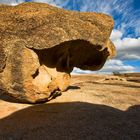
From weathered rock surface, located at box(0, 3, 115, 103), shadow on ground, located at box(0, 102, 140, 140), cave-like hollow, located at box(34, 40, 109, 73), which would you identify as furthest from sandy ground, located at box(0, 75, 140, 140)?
cave-like hollow, located at box(34, 40, 109, 73)

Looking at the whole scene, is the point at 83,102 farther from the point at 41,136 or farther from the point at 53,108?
the point at 41,136

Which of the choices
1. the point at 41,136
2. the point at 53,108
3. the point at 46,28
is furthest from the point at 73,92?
the point at 41,136

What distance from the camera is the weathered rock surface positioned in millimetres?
12172

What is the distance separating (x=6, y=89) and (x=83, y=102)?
3.31m

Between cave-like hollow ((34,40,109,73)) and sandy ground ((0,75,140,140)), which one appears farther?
cave-like hollow ((34,40,109,73))

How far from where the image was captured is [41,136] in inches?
355

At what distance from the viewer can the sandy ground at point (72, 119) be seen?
9.05 metres

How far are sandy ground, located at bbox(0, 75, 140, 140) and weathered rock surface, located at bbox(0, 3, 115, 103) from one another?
0.85 meters

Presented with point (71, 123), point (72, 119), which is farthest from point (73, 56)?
point (71, 123)

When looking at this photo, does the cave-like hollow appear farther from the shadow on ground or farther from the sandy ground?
the shadow on ground

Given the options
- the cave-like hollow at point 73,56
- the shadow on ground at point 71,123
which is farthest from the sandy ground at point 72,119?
the cave-like hollow at point 73,56

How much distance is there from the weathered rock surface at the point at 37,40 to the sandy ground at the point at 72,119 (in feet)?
2.80

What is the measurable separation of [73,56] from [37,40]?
3.60m

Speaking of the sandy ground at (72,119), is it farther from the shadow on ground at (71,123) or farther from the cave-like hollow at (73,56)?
the cave-like hollow at (73,56)
